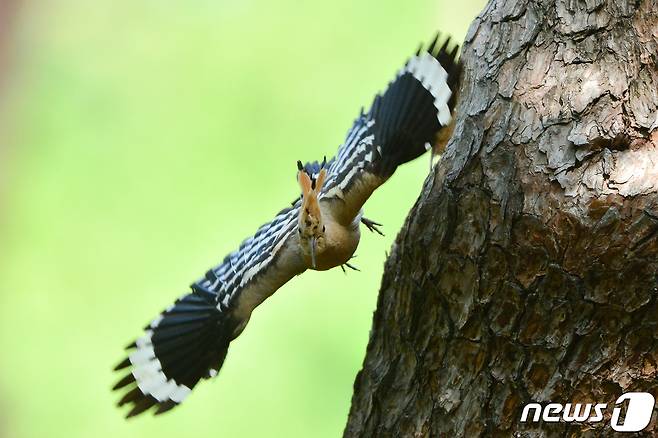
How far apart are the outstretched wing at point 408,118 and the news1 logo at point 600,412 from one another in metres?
0.63

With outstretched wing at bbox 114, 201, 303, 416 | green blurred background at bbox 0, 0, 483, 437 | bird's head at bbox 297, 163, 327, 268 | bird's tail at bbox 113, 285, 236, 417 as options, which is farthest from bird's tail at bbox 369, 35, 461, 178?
green blurred background at bbox 0, 0, 483, 437

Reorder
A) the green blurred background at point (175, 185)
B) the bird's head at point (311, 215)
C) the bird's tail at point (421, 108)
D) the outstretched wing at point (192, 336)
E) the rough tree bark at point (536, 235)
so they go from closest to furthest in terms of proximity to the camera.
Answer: the rough tree bark at point (536, 235)
the bird's tail at point (421, 108)
the bird's head at point (311, 215)
the outstretched wing at point (192, 336)
the green blurred background at point (175, 185)

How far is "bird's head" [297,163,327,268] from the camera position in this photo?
7.10 feet

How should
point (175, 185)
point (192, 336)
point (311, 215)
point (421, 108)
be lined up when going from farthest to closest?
point (175, 185) < point (192, 336) < point (311, 215) < point (421, 108)

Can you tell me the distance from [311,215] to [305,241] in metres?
0.07

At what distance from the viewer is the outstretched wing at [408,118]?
205cm

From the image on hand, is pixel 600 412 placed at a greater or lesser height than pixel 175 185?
lesser

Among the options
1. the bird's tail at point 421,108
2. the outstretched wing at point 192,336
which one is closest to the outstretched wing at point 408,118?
the bird's tail at point 421,108

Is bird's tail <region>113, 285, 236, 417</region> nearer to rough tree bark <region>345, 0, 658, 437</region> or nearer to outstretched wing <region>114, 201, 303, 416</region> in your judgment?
outstretched wing <region>114, 201, 303, 416</region>

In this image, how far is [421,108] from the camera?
207 centimetres

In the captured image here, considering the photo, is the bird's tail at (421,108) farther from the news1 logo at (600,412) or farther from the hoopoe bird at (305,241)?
the news1 logo at (600,412)

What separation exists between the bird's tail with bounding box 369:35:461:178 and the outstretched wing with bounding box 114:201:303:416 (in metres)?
0.40

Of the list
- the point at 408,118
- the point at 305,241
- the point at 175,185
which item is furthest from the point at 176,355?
the point at 175,185

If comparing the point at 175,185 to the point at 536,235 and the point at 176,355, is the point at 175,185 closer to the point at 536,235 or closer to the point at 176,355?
the point at 176,355
